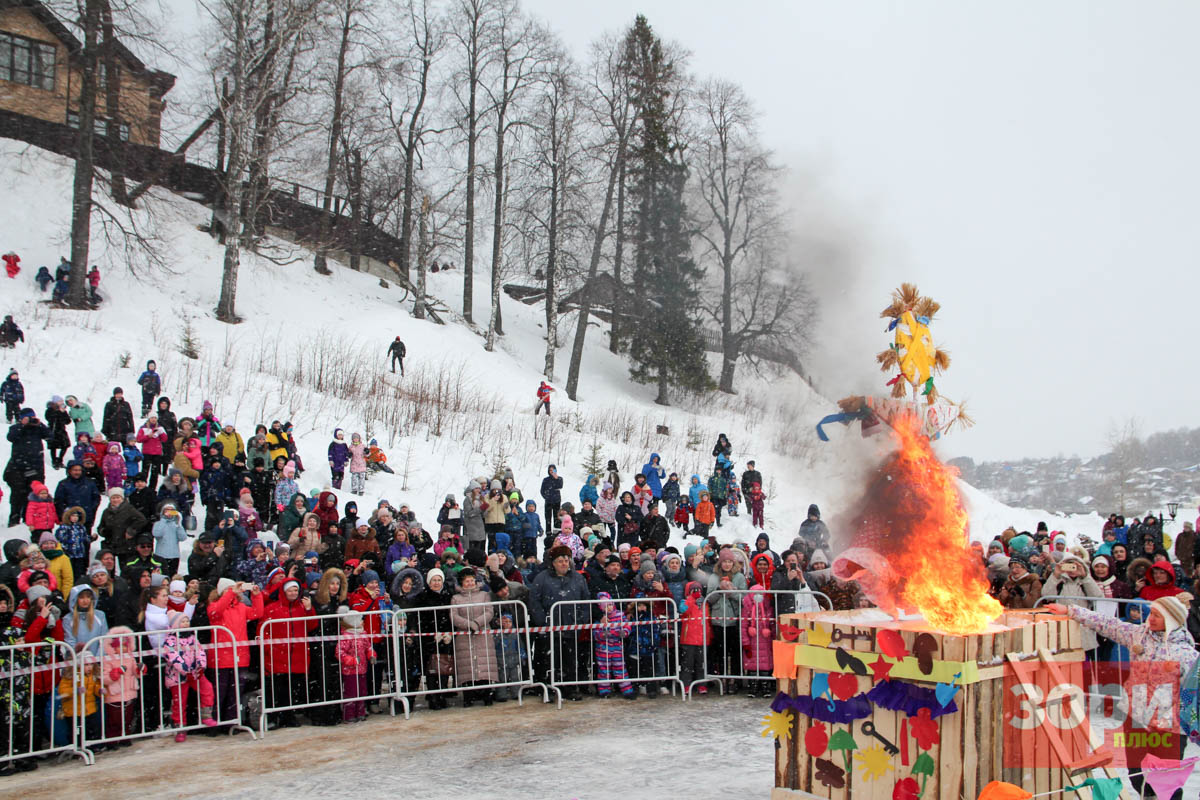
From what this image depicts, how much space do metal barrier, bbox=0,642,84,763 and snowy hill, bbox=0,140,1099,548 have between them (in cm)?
610

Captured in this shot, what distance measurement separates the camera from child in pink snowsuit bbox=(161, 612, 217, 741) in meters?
9.19

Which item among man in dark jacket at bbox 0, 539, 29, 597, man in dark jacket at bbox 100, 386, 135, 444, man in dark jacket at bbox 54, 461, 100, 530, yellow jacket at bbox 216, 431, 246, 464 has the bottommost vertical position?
man in dark jacket at bbox 0, 539, 29, 597

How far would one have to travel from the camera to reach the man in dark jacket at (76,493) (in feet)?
43.9

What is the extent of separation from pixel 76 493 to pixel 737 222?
9.98 m

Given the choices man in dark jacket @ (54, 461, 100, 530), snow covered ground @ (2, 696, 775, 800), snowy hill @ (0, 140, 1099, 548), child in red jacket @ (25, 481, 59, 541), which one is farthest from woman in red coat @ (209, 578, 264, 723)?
snowy hill @ (0, 140, 1099, 548)

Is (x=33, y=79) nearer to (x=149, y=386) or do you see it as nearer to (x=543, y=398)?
(x=543, y=398)

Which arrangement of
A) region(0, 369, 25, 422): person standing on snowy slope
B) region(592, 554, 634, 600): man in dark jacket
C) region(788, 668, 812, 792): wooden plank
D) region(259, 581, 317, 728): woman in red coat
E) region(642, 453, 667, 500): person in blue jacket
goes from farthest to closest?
region(642, 453, 667, 500): person in blue jacket
region(0, 369, 25, 422): person standing on snowy slope
region(592, 554, 634, 600): man in dark jacket
region(259, 581, 317, 728): woman in red coat
region(788, 668, 812, 792): wooden plank

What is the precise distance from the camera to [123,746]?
895 cm

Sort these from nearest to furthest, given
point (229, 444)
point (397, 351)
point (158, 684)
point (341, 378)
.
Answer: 1. point (158, 684)
2. point (229, 444)
3. point (341, 378)
4. point (397, 351)

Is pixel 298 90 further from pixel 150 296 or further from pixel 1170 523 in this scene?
pixel 1170 523

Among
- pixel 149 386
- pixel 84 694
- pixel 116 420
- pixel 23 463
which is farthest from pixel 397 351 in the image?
pixel 84 694

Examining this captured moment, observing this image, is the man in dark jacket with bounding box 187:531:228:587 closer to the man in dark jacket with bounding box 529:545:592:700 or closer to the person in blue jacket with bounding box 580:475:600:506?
the man in dark jacket with bounding box 529:545:592:700

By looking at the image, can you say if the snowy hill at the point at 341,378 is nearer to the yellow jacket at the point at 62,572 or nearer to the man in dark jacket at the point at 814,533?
the man in dark jacket at the point at 814,533

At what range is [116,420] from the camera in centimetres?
1585
